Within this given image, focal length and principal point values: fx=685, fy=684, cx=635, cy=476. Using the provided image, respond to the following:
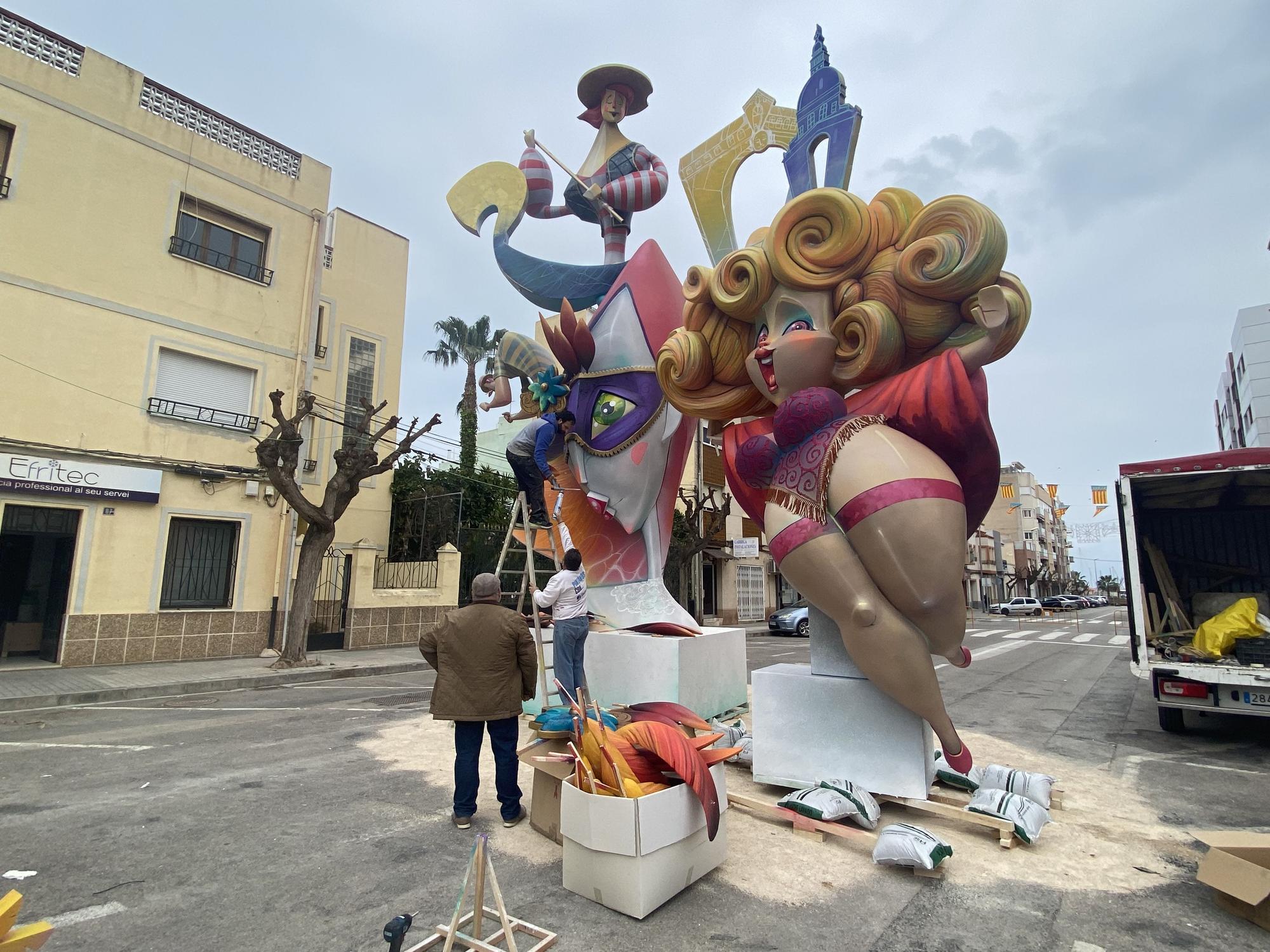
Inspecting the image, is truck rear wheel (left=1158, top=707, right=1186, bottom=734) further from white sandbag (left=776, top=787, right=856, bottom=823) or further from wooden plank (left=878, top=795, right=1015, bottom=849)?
white sandbag (left=776, top=787, right=856, bottom=823)

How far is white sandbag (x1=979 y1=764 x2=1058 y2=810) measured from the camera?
14.2 ft

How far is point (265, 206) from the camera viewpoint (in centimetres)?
1423

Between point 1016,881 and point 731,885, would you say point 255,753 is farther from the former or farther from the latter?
point 1016,881

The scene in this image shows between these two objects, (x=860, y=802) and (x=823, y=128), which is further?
(x=823, y=128)

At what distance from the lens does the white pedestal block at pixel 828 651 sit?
4719 millimetres

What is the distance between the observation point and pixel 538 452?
7.95 meters

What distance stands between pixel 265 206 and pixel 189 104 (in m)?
2.10

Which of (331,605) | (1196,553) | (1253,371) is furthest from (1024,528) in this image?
(331,605)

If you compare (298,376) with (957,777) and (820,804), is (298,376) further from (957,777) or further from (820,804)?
(957,777)

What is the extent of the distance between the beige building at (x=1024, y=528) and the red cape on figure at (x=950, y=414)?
2076 inches

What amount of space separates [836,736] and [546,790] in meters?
1.96

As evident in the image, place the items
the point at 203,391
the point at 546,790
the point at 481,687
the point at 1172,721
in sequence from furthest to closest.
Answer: the point at 203,391 < the point at 1172,721 < the point at 481,687 < the point at 546,790

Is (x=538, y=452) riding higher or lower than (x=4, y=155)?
lower

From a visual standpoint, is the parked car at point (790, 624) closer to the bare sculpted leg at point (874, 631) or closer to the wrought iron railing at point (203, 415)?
the wrought iron railing at point (203, 415)
